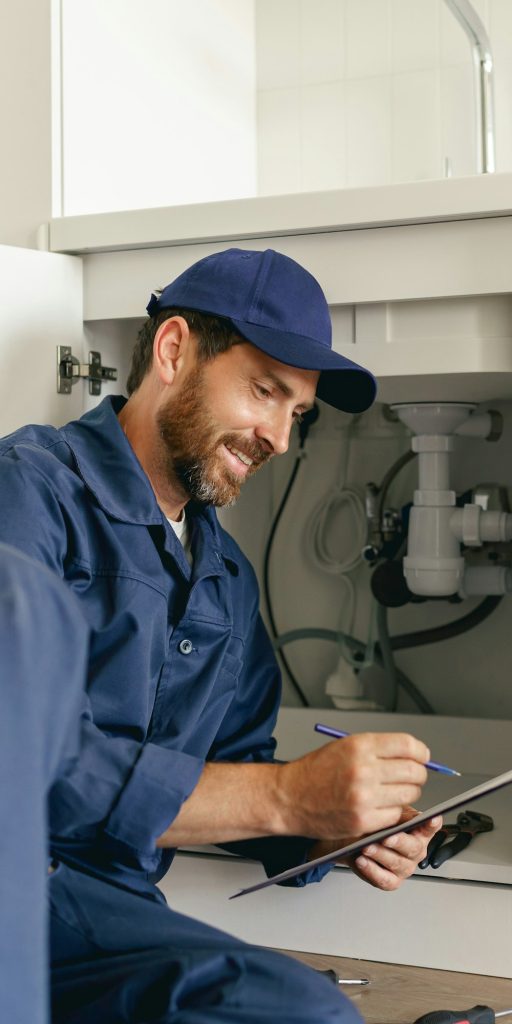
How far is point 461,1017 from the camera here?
111cm

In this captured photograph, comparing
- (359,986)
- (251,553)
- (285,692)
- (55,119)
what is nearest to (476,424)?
(251,553)

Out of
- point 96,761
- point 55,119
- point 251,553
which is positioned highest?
point 55,119

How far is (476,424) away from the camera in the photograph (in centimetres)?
181

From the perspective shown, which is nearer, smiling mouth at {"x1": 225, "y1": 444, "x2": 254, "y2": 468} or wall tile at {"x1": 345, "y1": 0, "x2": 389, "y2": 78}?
smiling mouth at {"x1": 225, "y1": 444, "x2": 254, "y2": 468}

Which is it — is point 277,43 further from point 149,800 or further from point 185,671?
point 149,800

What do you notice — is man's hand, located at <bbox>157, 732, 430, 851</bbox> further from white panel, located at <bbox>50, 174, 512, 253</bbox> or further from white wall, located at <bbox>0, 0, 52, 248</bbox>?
white wall, located at <bbox>0, 0, 52, 248</bbox>

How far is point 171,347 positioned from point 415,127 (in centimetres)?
96

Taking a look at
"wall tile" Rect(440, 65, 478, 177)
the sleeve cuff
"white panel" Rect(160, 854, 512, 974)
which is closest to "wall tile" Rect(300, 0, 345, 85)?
"wall tile" Rect(440, 65, 478, 177)

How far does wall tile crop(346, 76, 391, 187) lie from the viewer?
2004mm

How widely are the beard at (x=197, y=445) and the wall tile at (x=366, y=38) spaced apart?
1059mm

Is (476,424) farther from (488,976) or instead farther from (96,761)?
(96,761)

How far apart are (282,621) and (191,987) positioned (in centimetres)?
124

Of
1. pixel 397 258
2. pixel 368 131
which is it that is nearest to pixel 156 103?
pixel 368 131

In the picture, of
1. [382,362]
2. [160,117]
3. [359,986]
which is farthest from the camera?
[160,117]
